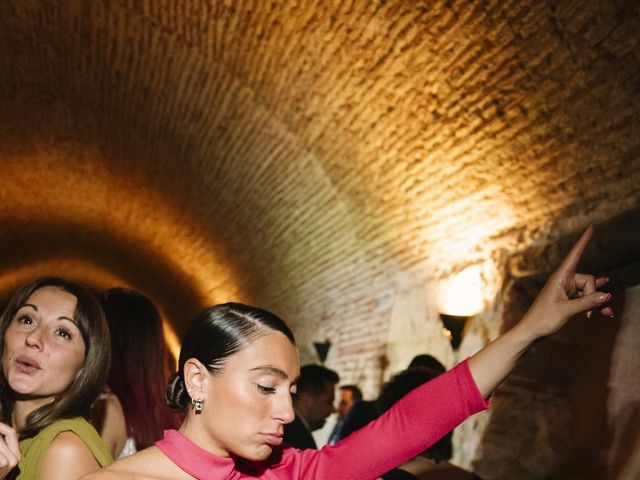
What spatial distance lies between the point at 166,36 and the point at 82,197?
504 cm

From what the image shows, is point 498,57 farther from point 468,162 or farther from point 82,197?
point 82,197

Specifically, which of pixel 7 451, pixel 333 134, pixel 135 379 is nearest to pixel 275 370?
pixel 7 451

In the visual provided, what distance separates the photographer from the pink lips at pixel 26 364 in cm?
174

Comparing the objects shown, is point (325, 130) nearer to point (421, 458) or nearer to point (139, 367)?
point (139, 367)

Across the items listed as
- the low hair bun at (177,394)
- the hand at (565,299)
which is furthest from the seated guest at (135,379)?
the hand at (565,299)

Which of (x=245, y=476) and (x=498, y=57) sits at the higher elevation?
(x=498, y=57)

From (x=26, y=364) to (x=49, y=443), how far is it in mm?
283

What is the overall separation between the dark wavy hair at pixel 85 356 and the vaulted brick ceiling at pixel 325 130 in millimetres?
2862

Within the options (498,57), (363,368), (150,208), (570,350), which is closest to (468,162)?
(498,57)

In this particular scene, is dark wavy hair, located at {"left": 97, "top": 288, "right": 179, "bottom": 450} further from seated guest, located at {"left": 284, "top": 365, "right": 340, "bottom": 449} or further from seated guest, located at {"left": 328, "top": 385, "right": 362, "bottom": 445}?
seated guest, located at {"left": 328, "top": 385, "right": 362, "bottom": 445}

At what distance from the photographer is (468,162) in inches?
167

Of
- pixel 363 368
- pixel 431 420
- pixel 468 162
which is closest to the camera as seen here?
pixel 431 420

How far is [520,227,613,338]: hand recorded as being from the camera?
1385mm

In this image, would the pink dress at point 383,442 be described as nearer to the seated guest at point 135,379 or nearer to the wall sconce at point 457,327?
the seated guest at point 135,379
